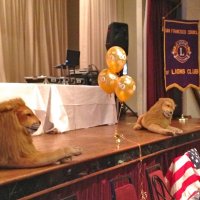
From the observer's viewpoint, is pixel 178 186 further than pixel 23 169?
Yes

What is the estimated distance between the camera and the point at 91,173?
2355 millimetres

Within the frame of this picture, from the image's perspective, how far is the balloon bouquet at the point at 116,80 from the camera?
3.31m

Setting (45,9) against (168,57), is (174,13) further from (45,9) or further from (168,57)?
(45,9)

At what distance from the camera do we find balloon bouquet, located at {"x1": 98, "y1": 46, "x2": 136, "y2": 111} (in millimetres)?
3312

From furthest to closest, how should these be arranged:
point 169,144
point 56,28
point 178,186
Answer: point 56,28 < point 169,144 < point 178,186

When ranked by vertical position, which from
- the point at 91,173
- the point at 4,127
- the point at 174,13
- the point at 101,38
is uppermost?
the point at 174,13

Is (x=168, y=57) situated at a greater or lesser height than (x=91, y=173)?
greater

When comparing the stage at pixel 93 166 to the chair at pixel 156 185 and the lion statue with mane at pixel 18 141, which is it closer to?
the lion statue with mane at pixel 18 141

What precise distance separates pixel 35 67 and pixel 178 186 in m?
4.25

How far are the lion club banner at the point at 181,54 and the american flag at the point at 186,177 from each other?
2.70m

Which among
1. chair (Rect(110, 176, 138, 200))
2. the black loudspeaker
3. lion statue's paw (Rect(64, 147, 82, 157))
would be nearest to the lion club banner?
the black loudspeaker

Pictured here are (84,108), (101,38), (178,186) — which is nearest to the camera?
(178,186)

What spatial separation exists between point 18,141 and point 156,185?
0.96 metres

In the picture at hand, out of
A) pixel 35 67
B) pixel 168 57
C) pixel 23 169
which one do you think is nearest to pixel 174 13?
pixel 168 57
